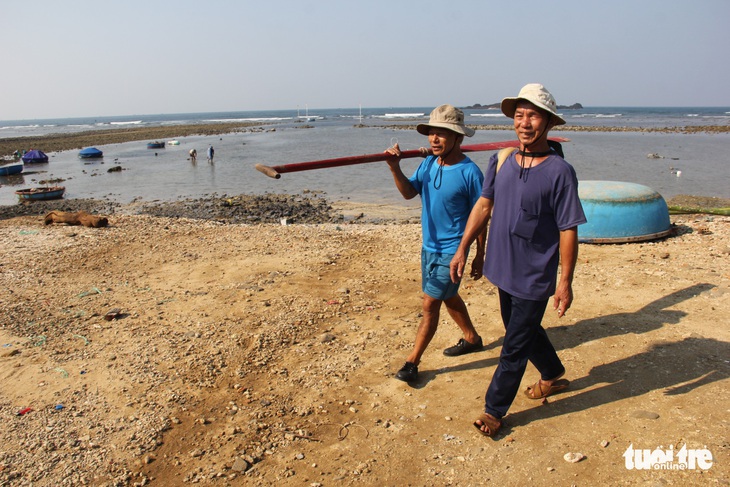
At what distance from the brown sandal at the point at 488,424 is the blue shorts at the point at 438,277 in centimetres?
94

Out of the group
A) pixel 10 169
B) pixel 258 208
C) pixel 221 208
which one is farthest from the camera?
pixel 10 169

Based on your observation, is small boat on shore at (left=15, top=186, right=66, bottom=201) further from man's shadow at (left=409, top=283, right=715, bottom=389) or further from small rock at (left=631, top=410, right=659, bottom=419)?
small rock at (left=631, top=410, right=659, bottom=419)

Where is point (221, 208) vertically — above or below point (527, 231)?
below

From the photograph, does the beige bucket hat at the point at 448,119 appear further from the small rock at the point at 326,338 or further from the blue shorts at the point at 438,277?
the small rock at the point at 326,338

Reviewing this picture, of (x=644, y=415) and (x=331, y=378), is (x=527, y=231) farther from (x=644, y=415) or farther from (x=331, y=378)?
(x=331, y=378)

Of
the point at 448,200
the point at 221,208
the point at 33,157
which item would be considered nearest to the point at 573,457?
the point at 448,200

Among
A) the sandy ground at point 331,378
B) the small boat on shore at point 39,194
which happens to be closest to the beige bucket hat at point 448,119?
the sandy ground at point 331,378

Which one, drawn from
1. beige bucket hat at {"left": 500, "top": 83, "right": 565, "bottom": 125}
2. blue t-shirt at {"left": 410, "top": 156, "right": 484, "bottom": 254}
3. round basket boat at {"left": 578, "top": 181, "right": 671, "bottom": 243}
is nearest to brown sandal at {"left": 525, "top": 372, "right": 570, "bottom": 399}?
blue t-shirt at {"left": 410, "top": 156, "right": 484, "bottom": 254}

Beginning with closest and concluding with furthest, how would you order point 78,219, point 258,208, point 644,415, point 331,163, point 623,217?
point 644,415, point 331,163, point 623,217, point 78,219, point 258,208

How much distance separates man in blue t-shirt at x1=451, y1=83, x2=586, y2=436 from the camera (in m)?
2.83

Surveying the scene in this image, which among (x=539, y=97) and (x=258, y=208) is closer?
(x=539, y=97)

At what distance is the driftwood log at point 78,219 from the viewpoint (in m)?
10.6

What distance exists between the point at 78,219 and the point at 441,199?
10.1 meters

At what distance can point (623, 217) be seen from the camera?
7355mm
